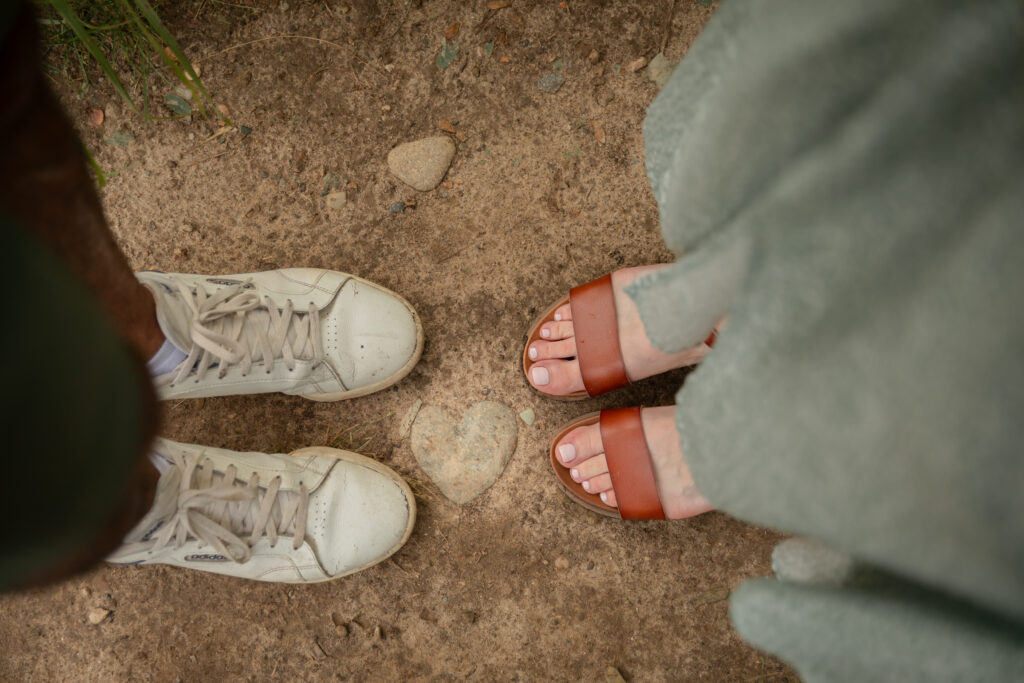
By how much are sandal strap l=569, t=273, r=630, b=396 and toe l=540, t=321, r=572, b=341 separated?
0.15 feet

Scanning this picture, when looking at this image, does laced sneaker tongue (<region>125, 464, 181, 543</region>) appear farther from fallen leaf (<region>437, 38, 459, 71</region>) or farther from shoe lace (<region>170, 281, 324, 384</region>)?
fallen leaf (<region>437, 38, 459, 71</region>)

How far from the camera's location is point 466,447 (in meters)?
1.31

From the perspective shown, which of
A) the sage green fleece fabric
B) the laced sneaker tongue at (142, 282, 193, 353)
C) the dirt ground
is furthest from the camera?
the dirt ground

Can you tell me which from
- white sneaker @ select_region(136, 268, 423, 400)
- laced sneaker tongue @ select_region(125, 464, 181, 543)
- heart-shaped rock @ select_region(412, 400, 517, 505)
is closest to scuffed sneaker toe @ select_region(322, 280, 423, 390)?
white sneaker @ select_region(136, 268, 423, 400)

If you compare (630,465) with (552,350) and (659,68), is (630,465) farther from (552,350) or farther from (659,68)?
(659,68)

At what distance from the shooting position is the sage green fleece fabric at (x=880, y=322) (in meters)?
0.48

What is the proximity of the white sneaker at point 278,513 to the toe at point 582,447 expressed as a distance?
13.9 inches

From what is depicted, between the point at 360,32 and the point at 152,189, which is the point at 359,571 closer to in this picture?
the point at 152,189

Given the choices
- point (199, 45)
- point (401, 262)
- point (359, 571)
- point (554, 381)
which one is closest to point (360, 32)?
point (199, 45)

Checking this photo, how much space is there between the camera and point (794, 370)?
54 cm

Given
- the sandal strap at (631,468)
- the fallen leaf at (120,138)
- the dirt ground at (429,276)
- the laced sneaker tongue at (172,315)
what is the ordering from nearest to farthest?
the laced sneaker tongue at (172,315), the sandal strap at (631,468), the dirt ground at (429,276), the fallen leaf at (120,138)

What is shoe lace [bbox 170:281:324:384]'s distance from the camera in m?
1.09

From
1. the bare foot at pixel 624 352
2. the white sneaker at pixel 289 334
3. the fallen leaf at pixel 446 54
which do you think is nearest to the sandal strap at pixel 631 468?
the bare foot at pixel 624 352

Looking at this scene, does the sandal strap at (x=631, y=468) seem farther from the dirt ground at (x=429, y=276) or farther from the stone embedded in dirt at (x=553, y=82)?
the stone embedded in dirt at (x=553, y=82)
